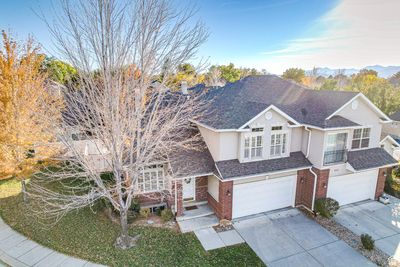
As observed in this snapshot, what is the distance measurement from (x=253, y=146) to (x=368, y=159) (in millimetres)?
7721

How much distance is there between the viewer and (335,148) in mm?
13484

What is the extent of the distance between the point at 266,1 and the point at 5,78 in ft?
49.7

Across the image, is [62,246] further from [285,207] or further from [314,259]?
[285,207]

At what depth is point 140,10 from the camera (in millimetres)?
7586

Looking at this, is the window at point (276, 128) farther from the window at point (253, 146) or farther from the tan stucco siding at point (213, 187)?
the tan stucco siding at point (213, 187)

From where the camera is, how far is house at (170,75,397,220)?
12.2 meters

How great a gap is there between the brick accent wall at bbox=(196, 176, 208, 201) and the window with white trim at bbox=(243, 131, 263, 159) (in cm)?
307

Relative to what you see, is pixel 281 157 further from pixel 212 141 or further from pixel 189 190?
pixel 189 190

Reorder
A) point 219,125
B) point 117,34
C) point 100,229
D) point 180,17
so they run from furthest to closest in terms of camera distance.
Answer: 1. point 219,125
2. point 100,229
3. point 180,17
4. point 117,34

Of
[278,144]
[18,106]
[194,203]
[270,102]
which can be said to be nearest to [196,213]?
[194,203]

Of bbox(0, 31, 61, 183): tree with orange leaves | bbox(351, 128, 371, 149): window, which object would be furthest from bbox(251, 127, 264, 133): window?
bbox(0, 31, 61, 183): tree with orange leaves

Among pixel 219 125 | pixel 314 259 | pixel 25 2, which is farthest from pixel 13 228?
pixel 314 259

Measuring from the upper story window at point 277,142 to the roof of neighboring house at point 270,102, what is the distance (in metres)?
1.50

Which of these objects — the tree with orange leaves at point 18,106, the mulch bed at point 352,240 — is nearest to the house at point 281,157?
the mulch bed at point 352,240
